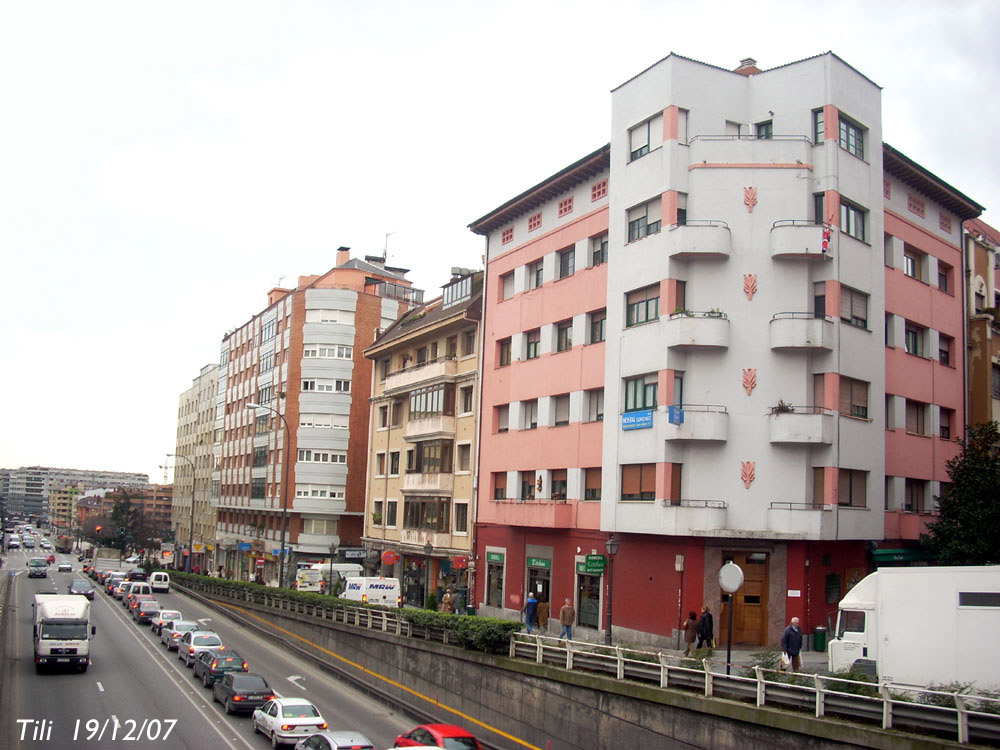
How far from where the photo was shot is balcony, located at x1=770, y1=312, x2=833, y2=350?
30828mm

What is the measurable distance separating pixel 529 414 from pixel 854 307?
15.0 metres

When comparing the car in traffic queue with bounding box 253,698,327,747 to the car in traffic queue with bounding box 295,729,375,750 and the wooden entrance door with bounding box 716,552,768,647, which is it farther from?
the wooden entrance door with bounding box 716,552,768,647

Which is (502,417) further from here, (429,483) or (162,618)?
(162,618)

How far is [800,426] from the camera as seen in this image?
30.6 metres

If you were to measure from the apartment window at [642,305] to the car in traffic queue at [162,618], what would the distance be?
29464 mm

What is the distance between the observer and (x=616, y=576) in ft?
112

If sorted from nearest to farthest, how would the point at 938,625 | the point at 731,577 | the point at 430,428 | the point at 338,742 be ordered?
1. the point at 938,625
2. the point at 731,577
3. the point at 338,742
4. the point at 430,428

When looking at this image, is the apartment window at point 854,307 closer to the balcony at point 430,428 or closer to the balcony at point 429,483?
the balcony at point 430,428

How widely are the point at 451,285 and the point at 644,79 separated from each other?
2255cm

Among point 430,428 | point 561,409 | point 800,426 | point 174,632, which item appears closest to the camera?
point 800,426

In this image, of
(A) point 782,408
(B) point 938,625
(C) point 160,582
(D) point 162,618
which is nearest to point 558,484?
(A) point 782,408

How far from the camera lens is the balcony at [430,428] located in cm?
4828

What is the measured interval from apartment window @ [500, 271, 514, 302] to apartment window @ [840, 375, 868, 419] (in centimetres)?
1705

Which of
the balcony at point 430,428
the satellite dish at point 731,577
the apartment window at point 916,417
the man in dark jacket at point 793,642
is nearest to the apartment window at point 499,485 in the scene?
the balcony at point 430,428
